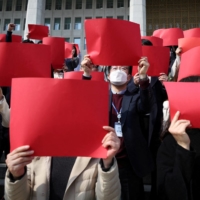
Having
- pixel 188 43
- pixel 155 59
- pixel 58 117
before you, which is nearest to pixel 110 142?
pixel 58 117

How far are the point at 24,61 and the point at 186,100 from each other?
165cm

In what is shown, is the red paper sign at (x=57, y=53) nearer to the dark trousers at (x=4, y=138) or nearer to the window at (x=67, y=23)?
the dark trousers at (x=4, y=138)

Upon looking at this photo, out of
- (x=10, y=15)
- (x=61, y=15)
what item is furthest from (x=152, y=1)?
(x=10, y=15)

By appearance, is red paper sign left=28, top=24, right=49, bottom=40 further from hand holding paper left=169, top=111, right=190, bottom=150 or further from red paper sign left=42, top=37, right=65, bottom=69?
hand holding paper left=169, top=111, right=190, bottom=150

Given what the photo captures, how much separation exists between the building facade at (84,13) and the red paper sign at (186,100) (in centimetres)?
3324

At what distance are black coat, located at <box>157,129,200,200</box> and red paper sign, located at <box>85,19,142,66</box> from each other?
2.86 ft

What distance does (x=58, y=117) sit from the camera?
1.62 meters

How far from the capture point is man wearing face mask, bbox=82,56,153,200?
2.67 metres

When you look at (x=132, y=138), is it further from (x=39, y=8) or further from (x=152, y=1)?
(x=152, y=1)

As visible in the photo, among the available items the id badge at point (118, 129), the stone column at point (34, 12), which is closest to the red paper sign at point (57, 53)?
the id badge at point (118, 129)

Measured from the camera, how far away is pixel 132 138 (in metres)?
2.71

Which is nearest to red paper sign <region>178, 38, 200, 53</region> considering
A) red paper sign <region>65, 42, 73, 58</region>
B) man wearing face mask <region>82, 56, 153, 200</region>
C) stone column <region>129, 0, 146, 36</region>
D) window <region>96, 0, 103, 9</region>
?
man wearing face mask <region>82, 56, 153, 200</region>

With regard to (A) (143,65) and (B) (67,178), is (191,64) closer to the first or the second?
(A) (143,65)

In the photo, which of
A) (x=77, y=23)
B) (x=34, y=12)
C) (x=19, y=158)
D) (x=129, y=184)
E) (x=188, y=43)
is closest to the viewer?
(x=19, y=158)
